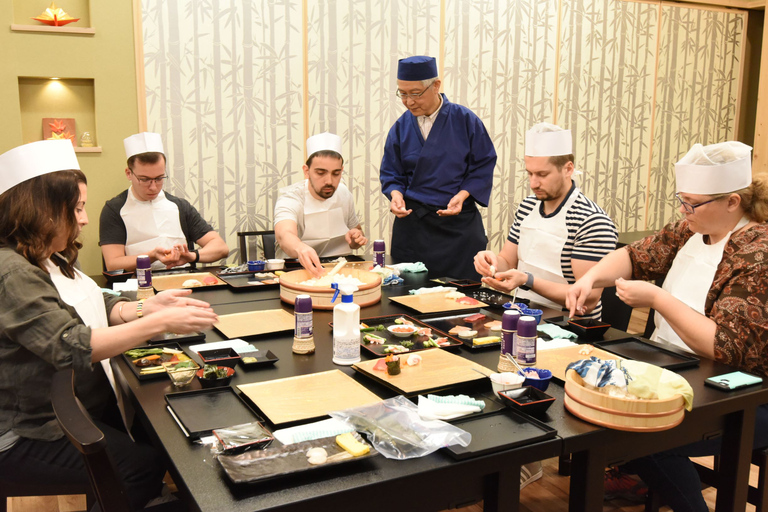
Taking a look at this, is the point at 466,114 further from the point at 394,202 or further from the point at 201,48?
the point at 201,48

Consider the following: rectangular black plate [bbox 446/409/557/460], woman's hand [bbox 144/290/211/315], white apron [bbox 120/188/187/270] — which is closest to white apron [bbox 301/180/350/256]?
white apron [bbox 120/188/187/270]

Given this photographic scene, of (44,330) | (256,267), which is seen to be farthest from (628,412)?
(256,267)

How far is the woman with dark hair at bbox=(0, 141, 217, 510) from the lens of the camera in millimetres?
1582

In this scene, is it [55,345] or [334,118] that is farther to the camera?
[334,118]

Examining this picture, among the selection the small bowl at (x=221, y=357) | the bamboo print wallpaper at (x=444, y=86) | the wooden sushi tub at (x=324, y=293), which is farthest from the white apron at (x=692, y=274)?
the bamboo print wallpaper at (x=444, y=86)

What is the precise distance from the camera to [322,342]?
6.70 feet

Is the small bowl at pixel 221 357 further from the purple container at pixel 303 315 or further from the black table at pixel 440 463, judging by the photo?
the purple container at pixel 303 315

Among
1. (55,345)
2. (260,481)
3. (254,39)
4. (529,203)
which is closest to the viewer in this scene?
(260,481)

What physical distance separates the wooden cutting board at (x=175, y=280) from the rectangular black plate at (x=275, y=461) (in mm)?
1564

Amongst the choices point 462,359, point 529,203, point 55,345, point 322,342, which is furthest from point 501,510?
point 529,203

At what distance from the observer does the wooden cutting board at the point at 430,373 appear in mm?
1615

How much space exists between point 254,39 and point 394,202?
65.5 inches

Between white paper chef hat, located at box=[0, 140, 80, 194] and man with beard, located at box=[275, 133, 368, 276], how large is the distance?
1566 millimetres

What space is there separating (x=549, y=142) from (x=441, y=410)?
1.59m
